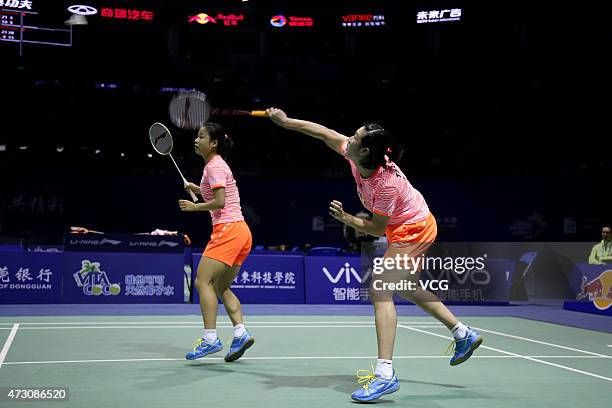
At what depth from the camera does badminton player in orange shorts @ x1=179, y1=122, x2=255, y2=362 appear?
19.3 ft

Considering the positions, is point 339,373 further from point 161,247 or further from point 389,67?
point 389,67

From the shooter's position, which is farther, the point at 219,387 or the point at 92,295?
the point at 92,295

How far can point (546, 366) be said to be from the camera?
6.07 metres

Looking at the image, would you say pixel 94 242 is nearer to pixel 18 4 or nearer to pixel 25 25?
pixel 25 25

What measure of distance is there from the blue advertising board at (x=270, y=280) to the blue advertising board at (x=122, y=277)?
1.41ft

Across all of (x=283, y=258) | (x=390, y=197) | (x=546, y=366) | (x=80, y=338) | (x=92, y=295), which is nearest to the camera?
(x=390, y=197)

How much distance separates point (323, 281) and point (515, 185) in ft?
39.2

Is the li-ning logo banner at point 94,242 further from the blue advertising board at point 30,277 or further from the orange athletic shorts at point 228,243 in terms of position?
the orange athletic shorts at point 228,243

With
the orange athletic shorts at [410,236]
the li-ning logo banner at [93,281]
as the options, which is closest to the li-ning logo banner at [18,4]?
the li-ning logo banner at [93,281]

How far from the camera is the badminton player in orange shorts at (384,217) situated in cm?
452

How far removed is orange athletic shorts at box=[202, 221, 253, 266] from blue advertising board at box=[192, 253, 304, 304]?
252 inches

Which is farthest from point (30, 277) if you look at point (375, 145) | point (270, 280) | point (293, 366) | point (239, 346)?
point (375, 145)

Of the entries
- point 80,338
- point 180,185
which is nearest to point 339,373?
point 80,338

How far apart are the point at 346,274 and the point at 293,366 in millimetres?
7061
